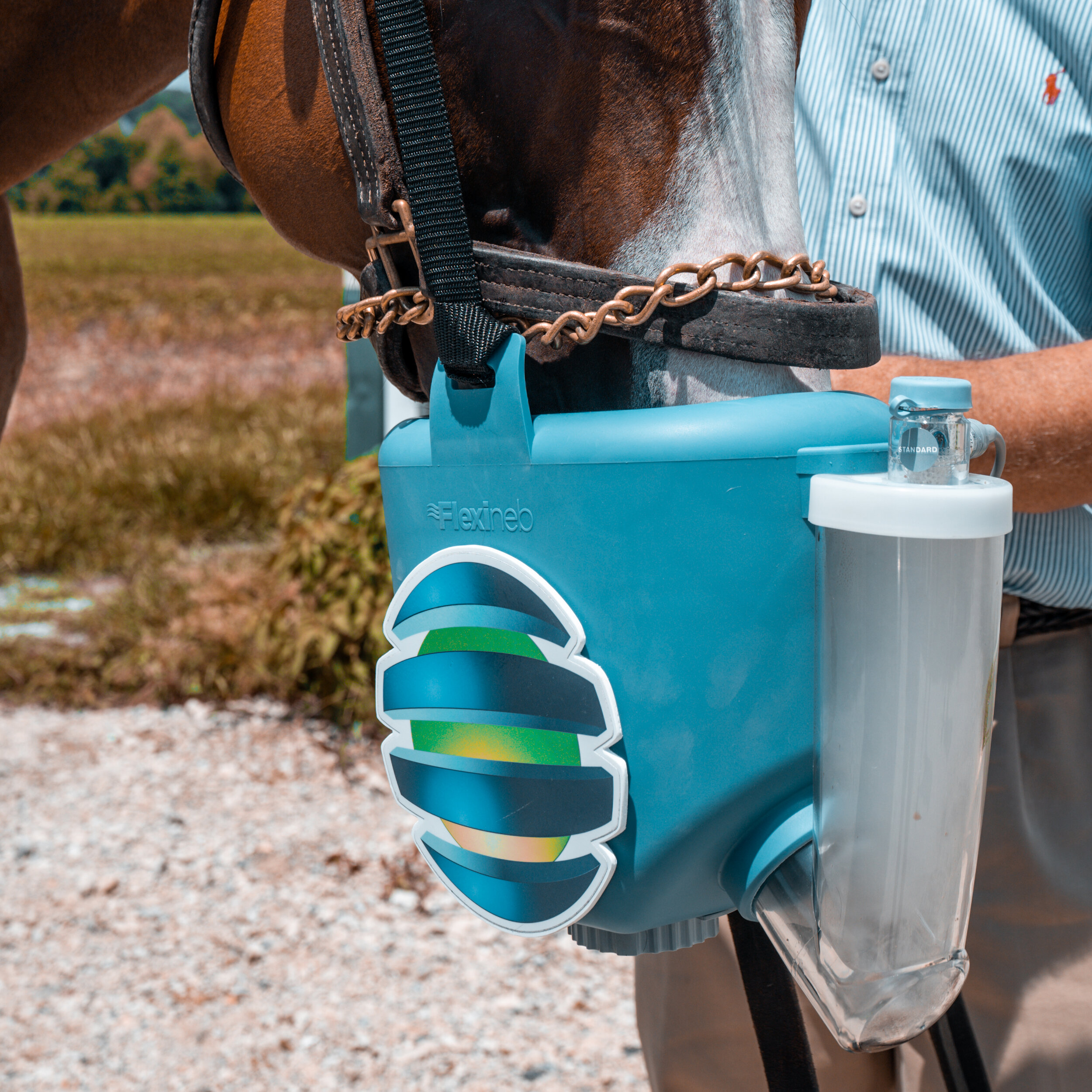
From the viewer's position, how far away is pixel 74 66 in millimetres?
1218

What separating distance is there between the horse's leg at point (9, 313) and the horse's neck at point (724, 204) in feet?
3.16

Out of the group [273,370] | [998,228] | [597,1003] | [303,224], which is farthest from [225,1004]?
[273,370]

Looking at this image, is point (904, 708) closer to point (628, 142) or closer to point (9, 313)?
point (628, 142)

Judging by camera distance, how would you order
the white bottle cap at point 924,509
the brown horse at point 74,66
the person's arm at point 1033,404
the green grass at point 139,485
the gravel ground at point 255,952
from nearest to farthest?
the white bottle cap at point 924,509
the person's arm at point 1033,404
the brown horse at point 74,66
the gravel ground at point 255,952
the green grass at point 139,485

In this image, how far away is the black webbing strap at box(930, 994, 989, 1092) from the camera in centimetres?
108

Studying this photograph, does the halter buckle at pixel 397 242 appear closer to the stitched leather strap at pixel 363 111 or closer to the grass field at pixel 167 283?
the stitched leather strap at pixel 363 111

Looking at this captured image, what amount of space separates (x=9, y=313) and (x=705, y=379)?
105 cm

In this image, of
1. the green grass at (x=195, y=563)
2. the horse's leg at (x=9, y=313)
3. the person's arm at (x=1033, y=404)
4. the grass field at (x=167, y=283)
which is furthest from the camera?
the grass field at (x=167, y=283)

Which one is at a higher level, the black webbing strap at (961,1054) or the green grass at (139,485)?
the black webbing strap at (961,1054)

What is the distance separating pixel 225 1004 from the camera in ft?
8.82

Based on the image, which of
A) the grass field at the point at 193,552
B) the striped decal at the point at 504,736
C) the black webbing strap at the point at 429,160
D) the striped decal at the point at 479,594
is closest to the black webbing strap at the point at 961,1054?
the striped decal at the point at 504,736

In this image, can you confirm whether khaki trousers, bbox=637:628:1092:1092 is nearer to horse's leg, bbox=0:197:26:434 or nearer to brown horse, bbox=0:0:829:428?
brown horse, bbox=0:0:829:428

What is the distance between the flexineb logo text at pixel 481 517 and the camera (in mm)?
740

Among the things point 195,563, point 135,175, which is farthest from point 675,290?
point 135,175
